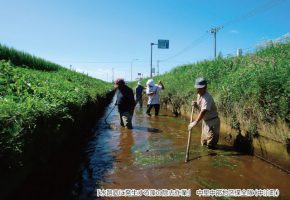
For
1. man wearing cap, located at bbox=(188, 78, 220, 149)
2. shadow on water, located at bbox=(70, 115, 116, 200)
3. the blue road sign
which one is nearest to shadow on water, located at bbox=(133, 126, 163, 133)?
shadow on water, located at bbox=(70, 115, 116, 200)

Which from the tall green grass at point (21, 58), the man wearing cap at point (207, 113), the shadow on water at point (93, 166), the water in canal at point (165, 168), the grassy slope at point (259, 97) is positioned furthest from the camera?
the tall green grass at point (21, 58)

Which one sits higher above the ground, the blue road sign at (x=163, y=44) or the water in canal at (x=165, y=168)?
the blue road sign at (x=163, y=44)

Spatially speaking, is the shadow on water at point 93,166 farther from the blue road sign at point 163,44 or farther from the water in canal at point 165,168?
the blue road sign at point 163,44

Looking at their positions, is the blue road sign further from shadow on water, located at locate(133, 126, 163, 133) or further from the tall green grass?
shadow on water, located at locate(133, 126, 163, 133)

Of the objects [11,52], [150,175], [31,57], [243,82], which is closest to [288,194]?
[150,175]

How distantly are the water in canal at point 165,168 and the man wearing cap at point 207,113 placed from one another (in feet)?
1.09

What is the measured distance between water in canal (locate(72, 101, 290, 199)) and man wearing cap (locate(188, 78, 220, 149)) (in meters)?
0.33

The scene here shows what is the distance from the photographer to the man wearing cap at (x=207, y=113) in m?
7.79

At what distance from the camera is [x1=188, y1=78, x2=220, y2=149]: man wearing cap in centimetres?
779

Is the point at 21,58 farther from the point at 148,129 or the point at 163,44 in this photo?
the point at 163,44

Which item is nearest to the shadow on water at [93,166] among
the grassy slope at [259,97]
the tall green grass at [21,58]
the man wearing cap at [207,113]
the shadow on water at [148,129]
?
the shadow on water at [148,129]

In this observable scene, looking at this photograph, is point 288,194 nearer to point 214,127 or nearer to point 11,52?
point 214,127

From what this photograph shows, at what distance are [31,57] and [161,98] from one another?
32.3 ft

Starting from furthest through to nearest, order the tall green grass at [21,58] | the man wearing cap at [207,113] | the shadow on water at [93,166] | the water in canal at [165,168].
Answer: the tall green grass at [21,58], the man wearing cap at [207,113], the water in canal at [165,168], the shadow on water at [93,166]
